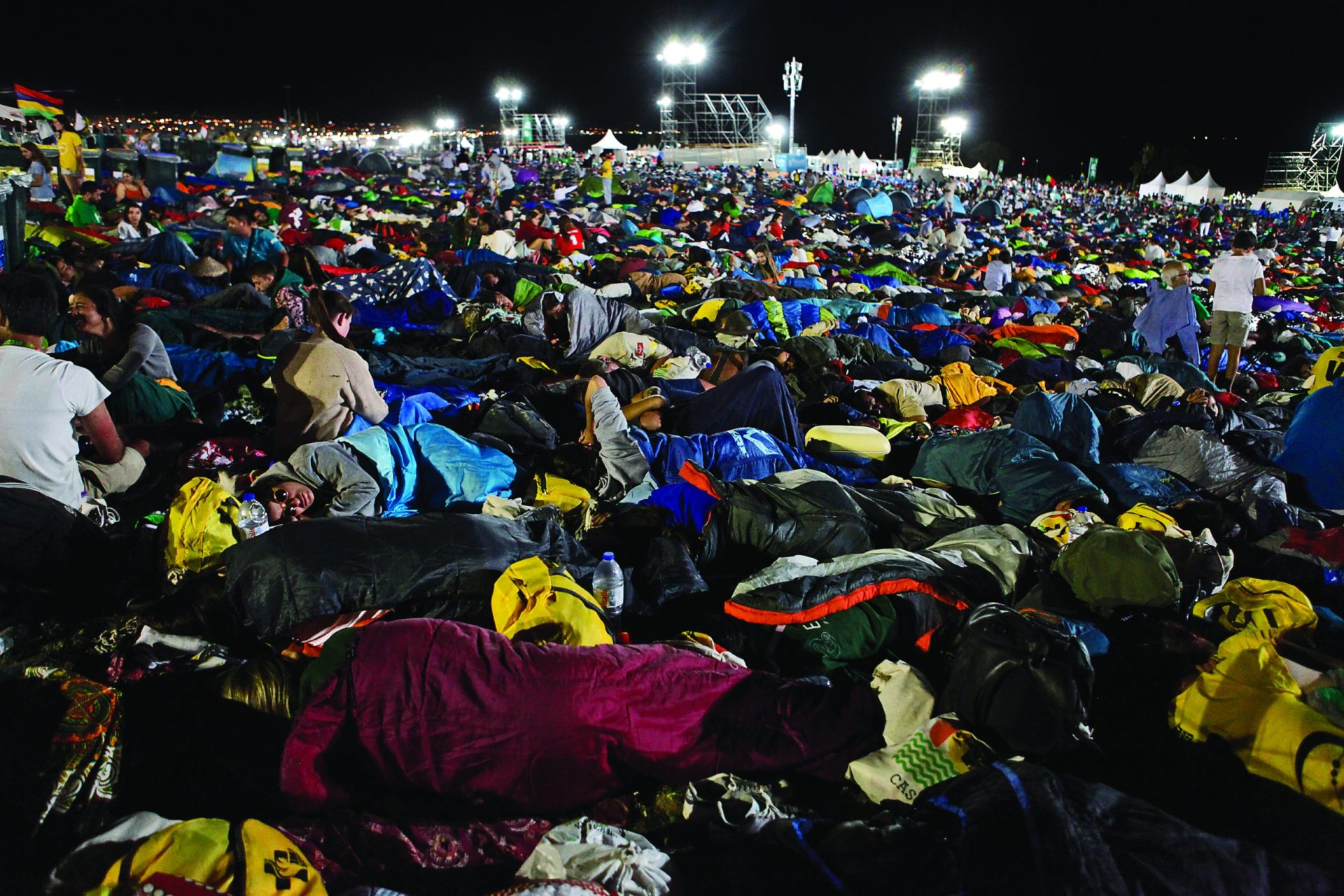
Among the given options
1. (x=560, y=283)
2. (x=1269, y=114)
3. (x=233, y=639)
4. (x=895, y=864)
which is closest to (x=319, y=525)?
(x=233, y=639)

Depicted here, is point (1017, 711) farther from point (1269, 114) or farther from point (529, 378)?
point (1269, 114)

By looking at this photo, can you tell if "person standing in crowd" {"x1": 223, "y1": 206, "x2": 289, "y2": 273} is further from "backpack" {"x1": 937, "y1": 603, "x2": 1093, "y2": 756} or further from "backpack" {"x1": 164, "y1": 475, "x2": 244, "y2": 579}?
"backpack" {"x1": 937, "y1": 603, "x2": 1093, "y2": 756}

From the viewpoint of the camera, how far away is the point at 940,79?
42625mm

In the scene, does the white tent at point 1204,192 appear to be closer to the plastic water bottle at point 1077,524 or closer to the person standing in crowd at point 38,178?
the plastic water bottle at point 1077,524

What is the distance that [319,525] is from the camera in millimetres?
2777

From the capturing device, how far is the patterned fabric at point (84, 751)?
1.96 meters

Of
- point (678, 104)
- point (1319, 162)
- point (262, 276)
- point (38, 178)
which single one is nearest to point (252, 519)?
point (262, 276)

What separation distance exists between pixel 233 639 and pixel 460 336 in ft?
16.3

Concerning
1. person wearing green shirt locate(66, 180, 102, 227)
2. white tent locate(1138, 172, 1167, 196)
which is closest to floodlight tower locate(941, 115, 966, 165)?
white tent locate(1138, 172, 1167, 196)

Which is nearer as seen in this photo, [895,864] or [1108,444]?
[895,864]

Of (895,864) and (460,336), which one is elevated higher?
(460,336)

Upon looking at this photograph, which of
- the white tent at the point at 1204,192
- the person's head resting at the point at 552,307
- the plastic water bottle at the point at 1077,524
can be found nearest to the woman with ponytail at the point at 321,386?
the person's head resting at the point at 552,307

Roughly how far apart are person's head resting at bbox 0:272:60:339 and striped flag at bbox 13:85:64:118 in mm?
15163

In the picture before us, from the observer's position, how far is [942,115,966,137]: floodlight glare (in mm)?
44500
